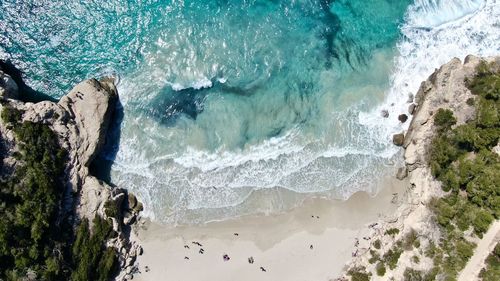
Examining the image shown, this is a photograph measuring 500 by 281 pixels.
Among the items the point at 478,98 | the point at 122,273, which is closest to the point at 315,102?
the point at 478,98

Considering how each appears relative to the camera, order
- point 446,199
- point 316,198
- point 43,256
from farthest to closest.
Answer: point 316,198 < point 446,199 < point 43,256

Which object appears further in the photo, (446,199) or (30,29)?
(30,29)

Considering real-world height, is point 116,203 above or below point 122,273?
above

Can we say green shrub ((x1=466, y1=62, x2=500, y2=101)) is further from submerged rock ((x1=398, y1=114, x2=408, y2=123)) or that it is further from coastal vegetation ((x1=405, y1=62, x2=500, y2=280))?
submerged rock ((x1=398, y1=114, x2=408, y2=123))

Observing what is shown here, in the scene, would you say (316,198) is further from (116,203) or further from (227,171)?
(116,203)

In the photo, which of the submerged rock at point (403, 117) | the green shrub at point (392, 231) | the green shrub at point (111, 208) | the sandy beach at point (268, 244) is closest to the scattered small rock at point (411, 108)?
the submerged rock at point (403, 117)

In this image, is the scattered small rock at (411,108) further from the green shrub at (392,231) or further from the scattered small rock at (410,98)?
the green shrub at (392,231)
